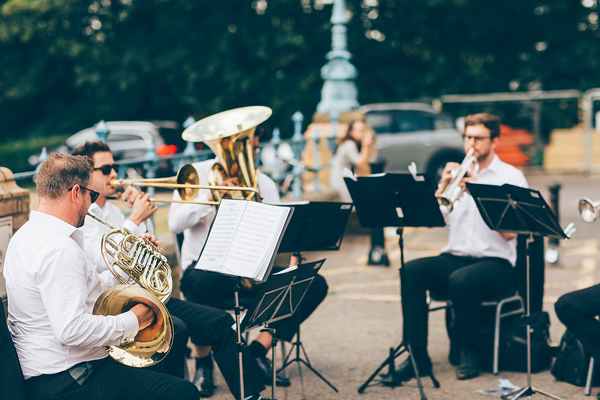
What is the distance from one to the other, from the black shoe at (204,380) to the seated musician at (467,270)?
1.11 meters

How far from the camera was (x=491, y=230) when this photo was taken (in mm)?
4297

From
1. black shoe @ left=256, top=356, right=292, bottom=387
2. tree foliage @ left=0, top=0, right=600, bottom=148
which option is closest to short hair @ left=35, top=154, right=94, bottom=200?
black shoe @ left=256, top=356, right=292, bottom=387

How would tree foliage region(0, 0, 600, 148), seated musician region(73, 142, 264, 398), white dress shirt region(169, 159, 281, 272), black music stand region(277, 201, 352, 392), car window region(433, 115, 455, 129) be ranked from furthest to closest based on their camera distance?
tree foliage region(0, 0, 600, 148) → car window region(433, 115, 455, 129) → white dress shirt region(169, 159, 281, 272) → black music stand region(277, 201, 352, 392) → seated musician region(73, 142, 264, 398)

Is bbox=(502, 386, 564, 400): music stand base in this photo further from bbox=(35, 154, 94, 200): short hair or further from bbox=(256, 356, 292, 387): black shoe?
bbox=(35, 154, 94, 200): short hair

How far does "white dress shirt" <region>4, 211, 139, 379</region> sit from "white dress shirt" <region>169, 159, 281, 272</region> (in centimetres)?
144

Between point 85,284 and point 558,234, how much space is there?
243 centimetres

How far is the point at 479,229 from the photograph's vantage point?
4.41 metres

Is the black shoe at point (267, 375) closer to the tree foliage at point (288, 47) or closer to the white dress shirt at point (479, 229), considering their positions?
the white dress shirt at point (479, 229)

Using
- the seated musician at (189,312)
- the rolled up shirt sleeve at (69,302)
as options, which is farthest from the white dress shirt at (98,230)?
the rolled up shirt sleeve at (69,302)

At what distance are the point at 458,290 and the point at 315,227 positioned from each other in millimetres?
1001

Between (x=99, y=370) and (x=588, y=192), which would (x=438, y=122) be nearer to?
(x=588, y=192)

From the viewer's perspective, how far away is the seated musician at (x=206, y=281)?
405 cm

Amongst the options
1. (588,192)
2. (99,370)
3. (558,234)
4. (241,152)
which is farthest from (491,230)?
(588,192)

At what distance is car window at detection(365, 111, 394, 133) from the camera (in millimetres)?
13086
